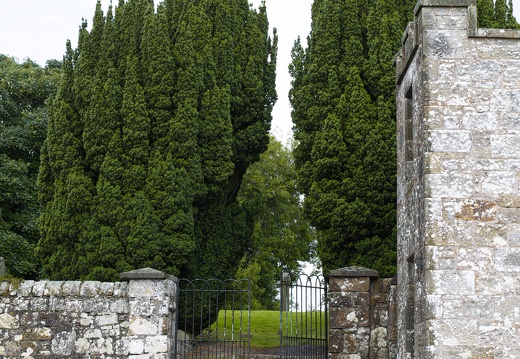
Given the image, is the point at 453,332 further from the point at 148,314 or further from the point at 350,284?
the point at 148,314

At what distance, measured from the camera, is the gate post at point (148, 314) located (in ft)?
31.1

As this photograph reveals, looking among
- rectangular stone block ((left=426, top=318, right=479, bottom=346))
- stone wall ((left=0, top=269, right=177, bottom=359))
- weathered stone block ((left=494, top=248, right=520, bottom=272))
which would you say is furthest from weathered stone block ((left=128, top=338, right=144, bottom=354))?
weathered stone block ((left=494, top=248, right=520, bottom=272))

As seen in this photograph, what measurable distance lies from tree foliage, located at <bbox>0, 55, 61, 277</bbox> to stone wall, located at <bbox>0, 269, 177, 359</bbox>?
863cm

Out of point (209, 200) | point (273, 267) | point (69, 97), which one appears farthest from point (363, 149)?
point (273, 267)

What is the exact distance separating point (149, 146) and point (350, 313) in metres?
5.48

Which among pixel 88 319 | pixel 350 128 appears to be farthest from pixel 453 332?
pixel 350 128

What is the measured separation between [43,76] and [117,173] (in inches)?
363

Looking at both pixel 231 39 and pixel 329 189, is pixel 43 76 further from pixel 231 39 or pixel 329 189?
pixel 329 189

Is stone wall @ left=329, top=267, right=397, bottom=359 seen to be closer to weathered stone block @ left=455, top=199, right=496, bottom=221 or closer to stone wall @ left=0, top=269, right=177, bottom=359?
stone wall @ left=0, top=269, right=177, bottom=359

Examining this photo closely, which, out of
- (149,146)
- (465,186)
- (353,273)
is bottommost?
(353,273)

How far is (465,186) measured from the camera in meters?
7.57

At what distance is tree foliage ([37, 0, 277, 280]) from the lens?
43.3ft

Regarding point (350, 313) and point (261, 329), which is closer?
point (350, 313)

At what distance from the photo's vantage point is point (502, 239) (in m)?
7.47
